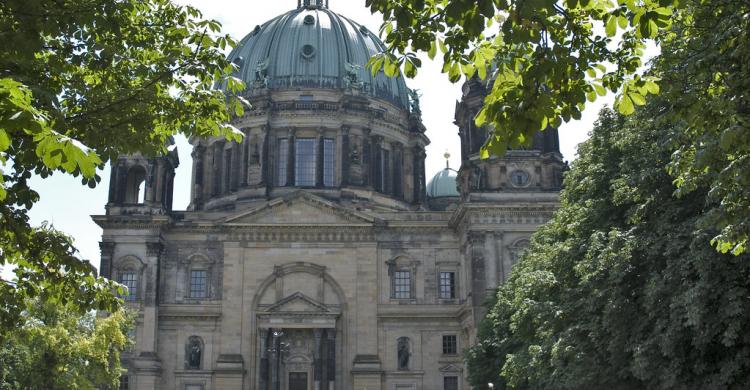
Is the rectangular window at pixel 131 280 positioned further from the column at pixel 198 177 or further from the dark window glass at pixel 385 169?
the dark window glass at pixel 385 169

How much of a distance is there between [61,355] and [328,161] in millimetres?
30182

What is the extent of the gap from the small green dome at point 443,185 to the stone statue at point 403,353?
76.3 feet

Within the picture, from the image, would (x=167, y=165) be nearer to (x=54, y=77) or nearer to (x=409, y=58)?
(x=54, y=77)

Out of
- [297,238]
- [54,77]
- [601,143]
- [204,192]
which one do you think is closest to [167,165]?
[204,192]

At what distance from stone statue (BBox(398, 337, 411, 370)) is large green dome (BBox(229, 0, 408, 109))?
62.6ft

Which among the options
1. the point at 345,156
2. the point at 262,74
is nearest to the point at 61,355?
the point at 345,156

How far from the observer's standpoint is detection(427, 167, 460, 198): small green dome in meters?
79.5

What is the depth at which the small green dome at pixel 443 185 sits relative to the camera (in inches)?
3130

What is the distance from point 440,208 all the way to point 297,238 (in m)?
20.1

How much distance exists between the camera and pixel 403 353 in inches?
A: 2270

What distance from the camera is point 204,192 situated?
67312mm

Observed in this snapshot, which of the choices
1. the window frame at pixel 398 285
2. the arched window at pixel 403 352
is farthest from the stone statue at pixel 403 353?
the window frame at pixel 398 285

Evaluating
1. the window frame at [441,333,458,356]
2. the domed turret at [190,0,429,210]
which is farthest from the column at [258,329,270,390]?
the window frame at [441,333,458,356]

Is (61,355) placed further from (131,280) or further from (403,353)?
(403,353)
